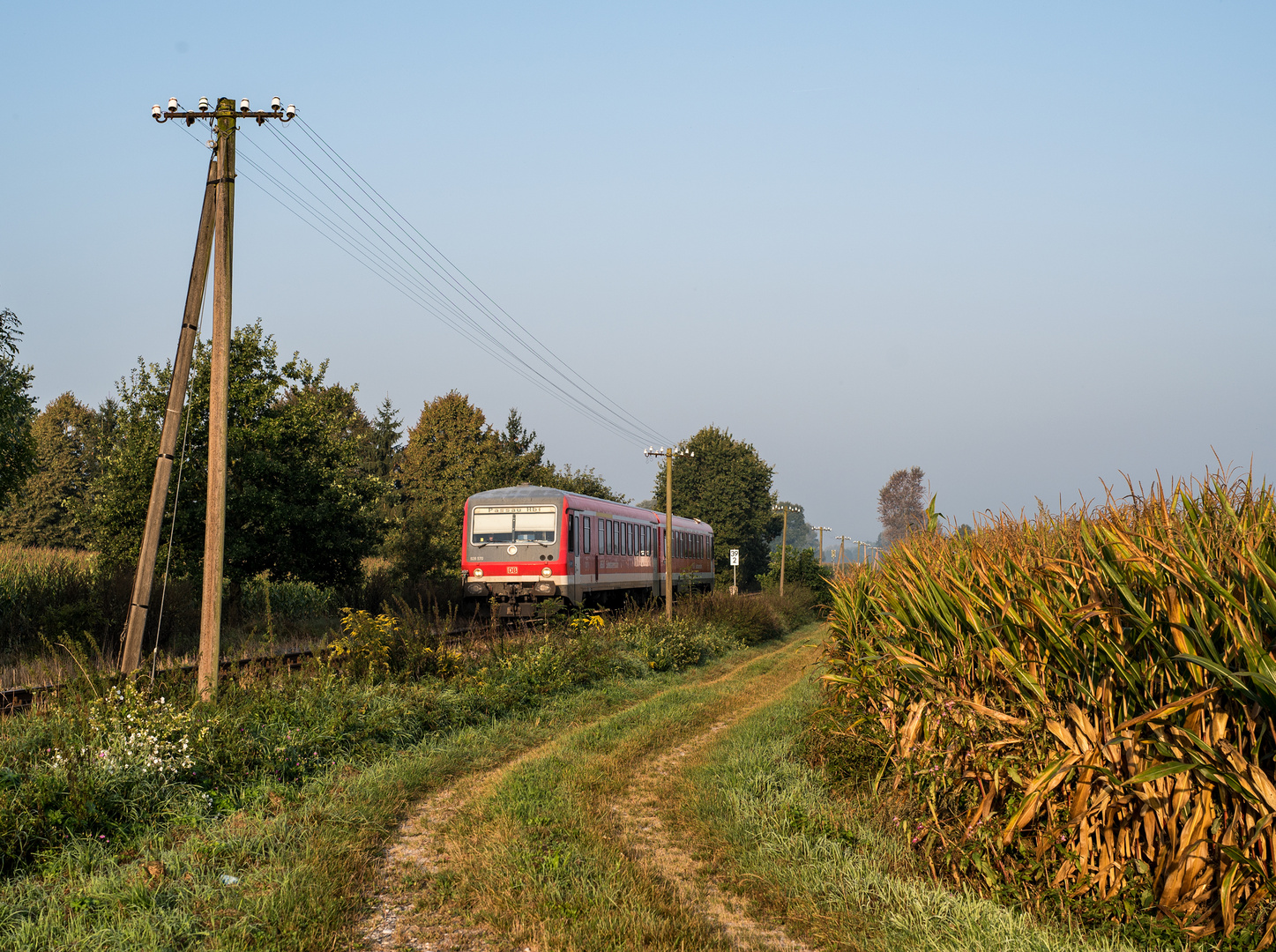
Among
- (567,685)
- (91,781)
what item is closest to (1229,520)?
(91,781)

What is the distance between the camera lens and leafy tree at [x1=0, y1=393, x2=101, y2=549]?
2013 inches

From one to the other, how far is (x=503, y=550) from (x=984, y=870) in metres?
18.2

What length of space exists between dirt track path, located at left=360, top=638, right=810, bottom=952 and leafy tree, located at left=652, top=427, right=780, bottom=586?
61490 mm

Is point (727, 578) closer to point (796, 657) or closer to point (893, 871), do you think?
point (796, 657)

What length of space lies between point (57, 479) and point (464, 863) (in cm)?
→ 5918

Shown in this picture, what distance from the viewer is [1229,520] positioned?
4.71 m

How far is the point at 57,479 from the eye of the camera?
54469mm

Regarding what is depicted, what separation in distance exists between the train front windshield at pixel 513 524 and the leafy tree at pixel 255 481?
2.81 metres

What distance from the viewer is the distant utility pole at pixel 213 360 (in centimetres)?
985

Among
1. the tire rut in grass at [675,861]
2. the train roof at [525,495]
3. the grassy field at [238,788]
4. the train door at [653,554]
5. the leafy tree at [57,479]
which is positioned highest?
the leafy tree at [57,479]

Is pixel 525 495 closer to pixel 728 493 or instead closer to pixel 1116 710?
pixel 1116 710

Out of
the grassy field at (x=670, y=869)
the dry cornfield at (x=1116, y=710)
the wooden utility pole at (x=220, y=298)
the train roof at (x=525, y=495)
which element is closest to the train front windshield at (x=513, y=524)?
the train roof at (x=525, y=495)

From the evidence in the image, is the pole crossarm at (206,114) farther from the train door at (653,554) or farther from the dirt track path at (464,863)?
the train door at (653,554)

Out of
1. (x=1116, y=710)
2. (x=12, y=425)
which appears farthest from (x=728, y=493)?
(x=1116, y=710)
